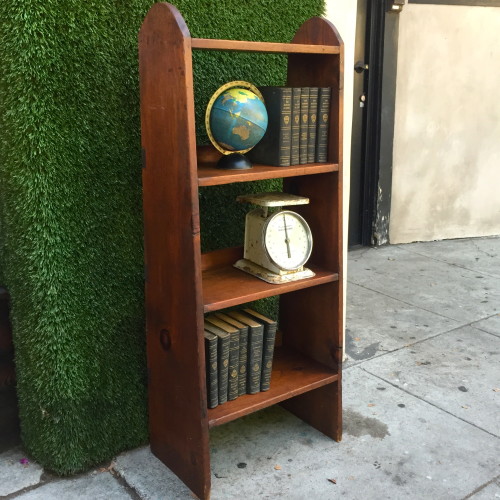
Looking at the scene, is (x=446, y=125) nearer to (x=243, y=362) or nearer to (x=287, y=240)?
(x=287, y=240)

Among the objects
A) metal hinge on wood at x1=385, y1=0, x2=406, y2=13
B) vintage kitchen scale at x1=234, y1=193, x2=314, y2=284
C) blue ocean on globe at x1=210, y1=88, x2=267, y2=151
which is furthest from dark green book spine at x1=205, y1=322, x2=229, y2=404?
metal hinge on wood at x1=385, y1=0, x2=406, y2=13

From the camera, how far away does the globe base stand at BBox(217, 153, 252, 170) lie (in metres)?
2.08

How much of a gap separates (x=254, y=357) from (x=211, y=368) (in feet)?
0.64

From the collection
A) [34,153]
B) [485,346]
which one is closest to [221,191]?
[34,153]

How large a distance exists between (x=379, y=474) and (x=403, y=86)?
136 inches

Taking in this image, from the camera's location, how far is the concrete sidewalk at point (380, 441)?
2.25 m

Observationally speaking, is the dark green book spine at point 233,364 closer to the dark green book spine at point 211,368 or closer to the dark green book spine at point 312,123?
the dark green book spine at point 211,368

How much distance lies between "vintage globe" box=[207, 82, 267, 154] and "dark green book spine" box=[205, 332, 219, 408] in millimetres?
660

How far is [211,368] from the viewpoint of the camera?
7.20ft

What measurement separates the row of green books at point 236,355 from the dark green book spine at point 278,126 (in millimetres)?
609

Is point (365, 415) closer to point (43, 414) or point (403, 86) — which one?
point (43, 414)

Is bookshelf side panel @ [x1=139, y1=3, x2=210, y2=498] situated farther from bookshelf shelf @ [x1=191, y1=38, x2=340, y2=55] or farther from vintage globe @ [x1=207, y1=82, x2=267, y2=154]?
vintage globe @ [x1=207, y1=82, x2=267, y2=154]

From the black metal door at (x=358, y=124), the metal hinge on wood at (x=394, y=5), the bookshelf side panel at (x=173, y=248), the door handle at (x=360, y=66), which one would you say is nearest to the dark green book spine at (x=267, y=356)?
the bookshelf side panel at (x=173, y=248)

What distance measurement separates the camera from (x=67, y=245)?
6.92 ft
